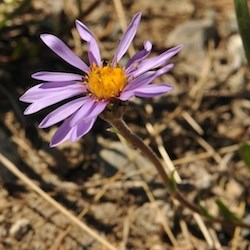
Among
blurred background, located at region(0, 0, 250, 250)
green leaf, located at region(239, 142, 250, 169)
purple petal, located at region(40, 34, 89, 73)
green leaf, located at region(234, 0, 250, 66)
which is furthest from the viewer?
blurred background, located at region(0, 0, 250, 250)

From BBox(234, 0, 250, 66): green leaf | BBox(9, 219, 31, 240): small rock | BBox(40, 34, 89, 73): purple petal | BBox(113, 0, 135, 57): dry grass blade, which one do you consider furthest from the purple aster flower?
BBox(113, 0, 135, 57): dry grass blade

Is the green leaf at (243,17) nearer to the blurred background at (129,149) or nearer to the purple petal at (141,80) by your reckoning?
the purple petal at (141,80)

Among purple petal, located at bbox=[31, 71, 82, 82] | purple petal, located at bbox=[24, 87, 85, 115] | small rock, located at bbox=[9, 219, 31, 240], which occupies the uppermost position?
purple petal, located at bbox=[31, 71, 82, 82]

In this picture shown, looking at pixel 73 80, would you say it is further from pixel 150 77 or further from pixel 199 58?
pixel 199 58

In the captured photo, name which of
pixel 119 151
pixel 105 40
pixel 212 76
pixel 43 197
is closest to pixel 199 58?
pixel 212 76

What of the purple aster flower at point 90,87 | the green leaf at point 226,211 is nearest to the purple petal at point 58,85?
the purple aster flower at point 90,87

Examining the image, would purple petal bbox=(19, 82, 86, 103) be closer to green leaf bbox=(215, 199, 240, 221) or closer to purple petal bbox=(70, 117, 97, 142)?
purple petal bbox=(70, 117, 97, 142)

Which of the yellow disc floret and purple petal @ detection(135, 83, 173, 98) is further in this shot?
the yellow disc floret
